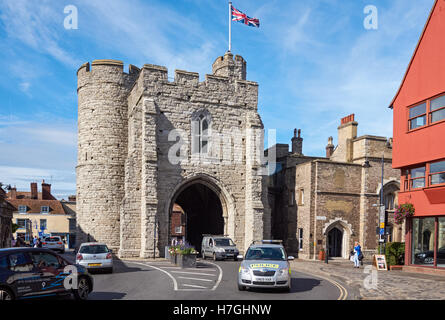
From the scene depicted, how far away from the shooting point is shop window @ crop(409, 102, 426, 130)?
20.7 meters

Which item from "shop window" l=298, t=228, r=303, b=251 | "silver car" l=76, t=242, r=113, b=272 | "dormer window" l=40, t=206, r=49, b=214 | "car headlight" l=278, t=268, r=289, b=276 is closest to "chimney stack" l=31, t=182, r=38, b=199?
"dormer window" l=40, t=206, r=49, b=214

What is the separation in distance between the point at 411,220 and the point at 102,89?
2180 cm

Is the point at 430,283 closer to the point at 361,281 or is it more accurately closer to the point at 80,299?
the point at 361,281

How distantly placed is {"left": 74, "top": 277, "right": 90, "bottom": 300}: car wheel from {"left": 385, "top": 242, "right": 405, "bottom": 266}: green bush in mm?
15952

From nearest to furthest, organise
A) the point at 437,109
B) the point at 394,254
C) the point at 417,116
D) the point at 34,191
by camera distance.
→ 1. the point at 437,109
2. the point at 417,116
3. the point at 394,254
4. the point at 34,191

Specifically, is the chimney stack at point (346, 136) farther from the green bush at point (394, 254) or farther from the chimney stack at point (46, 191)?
the chimney stack at point (46, 191)

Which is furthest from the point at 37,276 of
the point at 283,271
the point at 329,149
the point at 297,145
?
the point at 329,149

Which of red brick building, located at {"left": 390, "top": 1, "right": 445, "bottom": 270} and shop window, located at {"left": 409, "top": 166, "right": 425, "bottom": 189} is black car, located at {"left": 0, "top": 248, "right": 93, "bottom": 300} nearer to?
red brick building, located at {"left": 390, "top": 1, "right": 445, "bottom": 270}

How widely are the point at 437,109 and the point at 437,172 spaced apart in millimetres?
2819

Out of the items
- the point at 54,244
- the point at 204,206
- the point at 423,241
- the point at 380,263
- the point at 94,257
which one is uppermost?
the point at 204,206

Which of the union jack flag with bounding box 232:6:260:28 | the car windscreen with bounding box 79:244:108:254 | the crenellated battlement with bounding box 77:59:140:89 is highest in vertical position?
the union jack flag with bounding box 232:6:260:28

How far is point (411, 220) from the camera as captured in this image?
21297 millimetres

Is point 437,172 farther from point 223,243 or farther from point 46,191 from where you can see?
point 46,191

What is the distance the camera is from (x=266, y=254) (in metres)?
13.8
